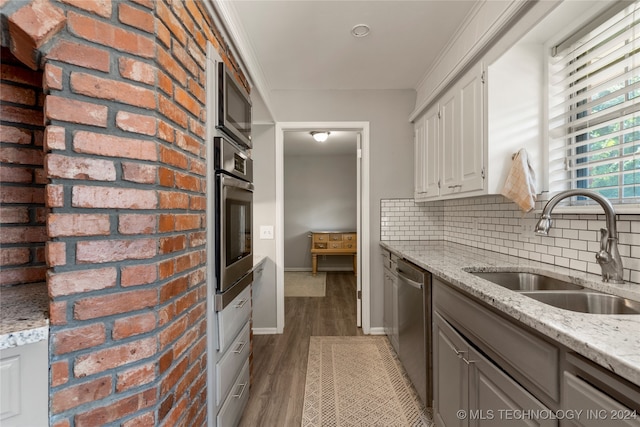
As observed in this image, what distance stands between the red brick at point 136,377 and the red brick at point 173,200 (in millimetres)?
486

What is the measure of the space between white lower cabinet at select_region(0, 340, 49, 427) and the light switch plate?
2.23 metres

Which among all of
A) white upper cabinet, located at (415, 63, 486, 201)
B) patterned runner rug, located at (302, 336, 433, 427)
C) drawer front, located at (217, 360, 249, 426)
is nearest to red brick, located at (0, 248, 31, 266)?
drawer front, located at (217, 360, 249, 426)

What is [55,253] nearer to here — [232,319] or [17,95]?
[17,95]

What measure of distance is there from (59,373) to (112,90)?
78 centimetres

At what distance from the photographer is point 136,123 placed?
0.86 metres

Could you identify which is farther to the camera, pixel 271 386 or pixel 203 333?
pixel 271 386

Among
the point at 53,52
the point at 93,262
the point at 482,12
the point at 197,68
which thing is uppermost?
the point at 482,12

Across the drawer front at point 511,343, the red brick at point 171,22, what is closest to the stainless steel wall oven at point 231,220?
the red brick at point 171,22

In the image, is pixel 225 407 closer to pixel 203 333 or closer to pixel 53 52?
pixel 203 333

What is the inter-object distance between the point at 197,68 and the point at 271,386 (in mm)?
2038

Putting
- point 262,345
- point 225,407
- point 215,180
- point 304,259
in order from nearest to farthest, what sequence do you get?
point 215,180 → point 225,407 → point 262,345 → point 304,259

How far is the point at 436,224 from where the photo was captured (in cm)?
302

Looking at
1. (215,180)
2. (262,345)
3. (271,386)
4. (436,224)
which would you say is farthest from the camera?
(436,224)

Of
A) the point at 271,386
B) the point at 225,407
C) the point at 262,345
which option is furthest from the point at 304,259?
the point at 225,407
